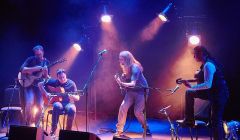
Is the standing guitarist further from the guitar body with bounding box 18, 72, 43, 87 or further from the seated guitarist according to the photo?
the seated guitarist

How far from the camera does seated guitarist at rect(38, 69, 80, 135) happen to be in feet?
24.0

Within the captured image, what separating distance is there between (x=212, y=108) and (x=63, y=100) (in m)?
3.45

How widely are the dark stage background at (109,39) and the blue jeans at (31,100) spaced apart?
6.99ft

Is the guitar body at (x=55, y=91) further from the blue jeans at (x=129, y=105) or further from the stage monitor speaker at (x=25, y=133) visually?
the stage monitor speaker at (x=25, y=133)

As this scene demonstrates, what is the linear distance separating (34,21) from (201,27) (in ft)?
18.8

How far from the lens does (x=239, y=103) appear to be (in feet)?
29.2

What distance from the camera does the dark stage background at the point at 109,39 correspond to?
970 centimetres

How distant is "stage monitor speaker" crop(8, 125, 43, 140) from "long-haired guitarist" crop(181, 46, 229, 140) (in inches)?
102

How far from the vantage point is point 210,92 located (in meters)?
5.84

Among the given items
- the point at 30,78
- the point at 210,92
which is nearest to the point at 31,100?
the point at 30,78

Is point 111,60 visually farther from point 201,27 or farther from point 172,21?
point 201,27

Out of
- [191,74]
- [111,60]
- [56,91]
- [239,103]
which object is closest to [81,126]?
[56,91]

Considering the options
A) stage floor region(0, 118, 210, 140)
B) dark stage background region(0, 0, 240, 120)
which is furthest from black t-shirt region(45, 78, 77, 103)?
dark stage background region(0, 0, 240, 120)

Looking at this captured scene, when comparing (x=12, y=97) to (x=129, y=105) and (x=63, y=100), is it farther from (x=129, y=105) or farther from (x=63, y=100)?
(x=129, y=105)
